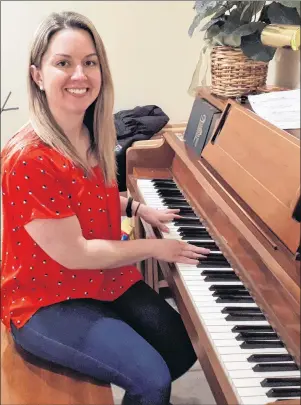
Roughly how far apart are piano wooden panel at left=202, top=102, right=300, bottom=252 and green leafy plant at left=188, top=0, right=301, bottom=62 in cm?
20

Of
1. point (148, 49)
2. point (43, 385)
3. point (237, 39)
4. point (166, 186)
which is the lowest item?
point (43, 385)


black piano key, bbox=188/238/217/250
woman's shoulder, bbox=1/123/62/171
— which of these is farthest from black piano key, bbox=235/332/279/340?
woman's shoulder, bbox=1/123/62/171

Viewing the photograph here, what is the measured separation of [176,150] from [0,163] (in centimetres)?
60

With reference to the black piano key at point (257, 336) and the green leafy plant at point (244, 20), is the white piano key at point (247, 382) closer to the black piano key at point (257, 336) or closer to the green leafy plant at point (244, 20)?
the black piano key at point (257, 336)

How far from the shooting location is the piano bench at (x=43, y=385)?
3.55 ft

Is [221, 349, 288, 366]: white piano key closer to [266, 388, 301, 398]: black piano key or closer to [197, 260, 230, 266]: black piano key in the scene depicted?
[266, 388, 301, 398]: black piano key

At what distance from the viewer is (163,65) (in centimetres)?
176

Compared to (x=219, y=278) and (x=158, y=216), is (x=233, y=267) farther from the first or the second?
(x=158, y=216)

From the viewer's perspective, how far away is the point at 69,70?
1.17m

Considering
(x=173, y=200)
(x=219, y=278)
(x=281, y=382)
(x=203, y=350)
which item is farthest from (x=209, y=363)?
(x=173, y=200)

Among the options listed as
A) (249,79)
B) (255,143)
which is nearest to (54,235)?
(255,143)

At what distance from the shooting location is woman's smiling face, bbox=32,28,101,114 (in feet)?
3.77

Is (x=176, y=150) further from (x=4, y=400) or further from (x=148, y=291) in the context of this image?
(x=4, y=400)

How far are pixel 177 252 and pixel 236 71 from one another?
0.63m
